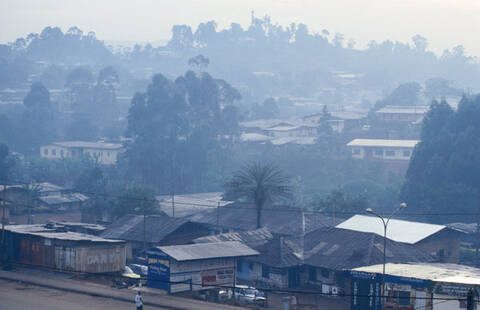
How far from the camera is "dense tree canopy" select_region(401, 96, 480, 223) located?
62.8m

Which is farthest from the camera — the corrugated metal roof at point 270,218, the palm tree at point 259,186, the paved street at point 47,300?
the palm tree at point 259,186

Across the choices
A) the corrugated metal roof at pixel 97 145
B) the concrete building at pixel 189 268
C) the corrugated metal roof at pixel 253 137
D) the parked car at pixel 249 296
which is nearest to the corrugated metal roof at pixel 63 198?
the corrugated metal roof at pixel 97 145

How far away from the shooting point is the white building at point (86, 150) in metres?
100

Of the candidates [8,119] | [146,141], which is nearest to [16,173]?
[146,141]

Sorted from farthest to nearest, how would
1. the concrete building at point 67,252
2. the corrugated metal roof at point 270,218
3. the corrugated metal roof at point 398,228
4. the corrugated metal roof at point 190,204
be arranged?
the corrugated metal roof at point 190,204, the corrugated metal roof at point 270,218, the corrugated metal roof at point 398,228, the concrete building at point 67,252

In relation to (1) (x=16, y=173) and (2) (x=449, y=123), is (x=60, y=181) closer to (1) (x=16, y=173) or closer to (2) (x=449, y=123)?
(1) (x=16, y=173)

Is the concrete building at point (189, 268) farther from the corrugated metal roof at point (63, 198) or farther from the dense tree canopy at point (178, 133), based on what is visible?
the dense tree canopy at point (178, 133)

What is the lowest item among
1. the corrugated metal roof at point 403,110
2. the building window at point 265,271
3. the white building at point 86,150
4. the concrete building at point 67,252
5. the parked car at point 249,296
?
the parked car at point 249,296

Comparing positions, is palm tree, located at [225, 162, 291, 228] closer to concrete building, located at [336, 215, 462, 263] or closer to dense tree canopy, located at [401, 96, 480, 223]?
concrete building, located at [336, 215, 462, 263]

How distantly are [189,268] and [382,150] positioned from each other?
197 feet

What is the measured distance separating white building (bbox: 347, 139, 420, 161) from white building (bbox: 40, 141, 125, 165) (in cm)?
2927

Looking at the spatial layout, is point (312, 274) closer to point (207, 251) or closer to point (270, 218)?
point (207, 251)

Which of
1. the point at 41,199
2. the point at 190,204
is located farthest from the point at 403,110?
the point at 41,199

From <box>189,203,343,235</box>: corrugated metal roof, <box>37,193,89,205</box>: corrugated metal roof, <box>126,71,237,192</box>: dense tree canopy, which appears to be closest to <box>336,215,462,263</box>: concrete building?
<box>189,203,343,235</box>: corrugated metal roof
